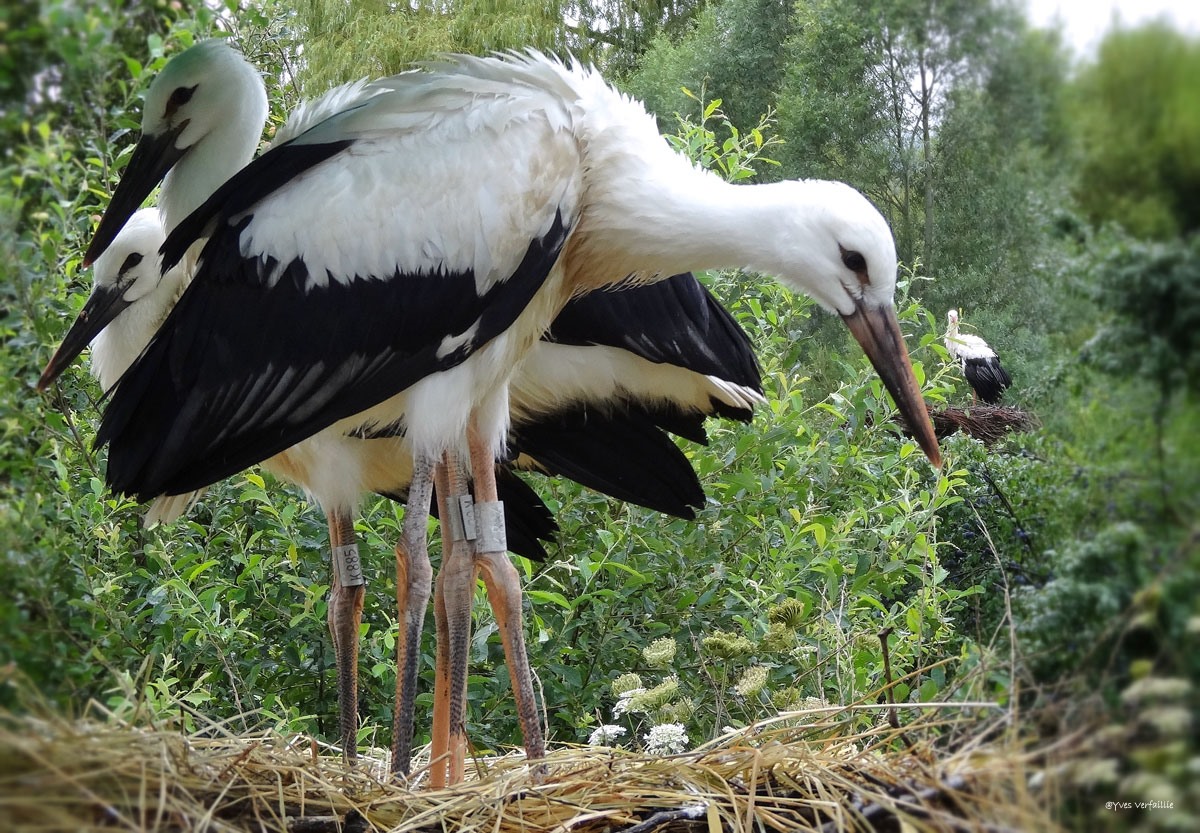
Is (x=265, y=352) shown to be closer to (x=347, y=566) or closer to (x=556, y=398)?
(x=347, y=566)

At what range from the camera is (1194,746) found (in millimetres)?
1018

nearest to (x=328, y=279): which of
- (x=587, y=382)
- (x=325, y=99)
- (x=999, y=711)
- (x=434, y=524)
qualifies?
(x=325, y=99)

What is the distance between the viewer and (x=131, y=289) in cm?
299

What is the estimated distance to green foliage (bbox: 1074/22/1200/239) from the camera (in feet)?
3.51

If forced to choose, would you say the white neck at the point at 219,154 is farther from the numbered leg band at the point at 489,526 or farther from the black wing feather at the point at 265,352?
the numbered leg band at the point at 489,526

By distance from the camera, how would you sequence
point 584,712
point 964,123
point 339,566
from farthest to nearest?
1. point 584,712
2. point 339,566
3. point 964,123

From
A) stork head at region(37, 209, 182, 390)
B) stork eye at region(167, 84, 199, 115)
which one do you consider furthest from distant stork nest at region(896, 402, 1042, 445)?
stork head at region(37, 209, 182, 390)

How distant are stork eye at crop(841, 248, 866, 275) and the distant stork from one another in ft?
0.72

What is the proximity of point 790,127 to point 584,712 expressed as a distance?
1713 millimetres

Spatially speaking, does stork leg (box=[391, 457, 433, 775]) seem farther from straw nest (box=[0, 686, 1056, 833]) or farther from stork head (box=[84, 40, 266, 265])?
stork head (box=[84, 40, 266, 265])

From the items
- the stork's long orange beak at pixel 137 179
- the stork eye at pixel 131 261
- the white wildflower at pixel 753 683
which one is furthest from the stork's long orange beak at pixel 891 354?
the stork eye at pixel 131 261

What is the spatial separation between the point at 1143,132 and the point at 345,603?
8.29 feet

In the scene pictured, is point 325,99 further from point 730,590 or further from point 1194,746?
point 1194,746

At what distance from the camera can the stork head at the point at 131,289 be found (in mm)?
2902
